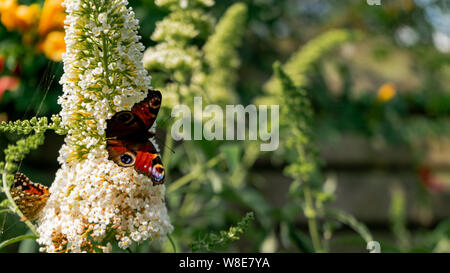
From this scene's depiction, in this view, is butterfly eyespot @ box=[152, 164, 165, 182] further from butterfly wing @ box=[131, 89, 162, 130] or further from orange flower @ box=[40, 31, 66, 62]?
orange flower @ box=[40, 31, 66, 62]

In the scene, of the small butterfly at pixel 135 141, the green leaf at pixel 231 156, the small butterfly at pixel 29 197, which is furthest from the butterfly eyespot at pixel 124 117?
the green leaf at pixel 231 156

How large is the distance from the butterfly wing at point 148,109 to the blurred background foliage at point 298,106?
9 cm

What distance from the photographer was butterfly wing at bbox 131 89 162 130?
0.35m

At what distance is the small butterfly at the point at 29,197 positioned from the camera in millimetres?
370

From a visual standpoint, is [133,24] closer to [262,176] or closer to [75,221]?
[75,221]

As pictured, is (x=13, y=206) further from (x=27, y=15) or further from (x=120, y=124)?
(x=27, y=15)

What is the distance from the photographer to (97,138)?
1.13 feet

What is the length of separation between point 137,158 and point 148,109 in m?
0.05

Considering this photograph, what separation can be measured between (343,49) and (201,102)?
3.67 ft

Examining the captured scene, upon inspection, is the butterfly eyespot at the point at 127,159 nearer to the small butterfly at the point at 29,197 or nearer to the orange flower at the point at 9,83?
the small butterfly at the point at 29,197

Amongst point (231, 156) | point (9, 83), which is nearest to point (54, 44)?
point (9, 83)

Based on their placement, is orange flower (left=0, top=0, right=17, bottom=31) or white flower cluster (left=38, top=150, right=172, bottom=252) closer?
white flower cluster (left=38, top=150, right=172, bottom=252)

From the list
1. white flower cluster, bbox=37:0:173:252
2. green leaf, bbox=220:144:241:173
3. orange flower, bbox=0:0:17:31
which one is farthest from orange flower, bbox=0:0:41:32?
green leaf, bbox=220:144:241:173
